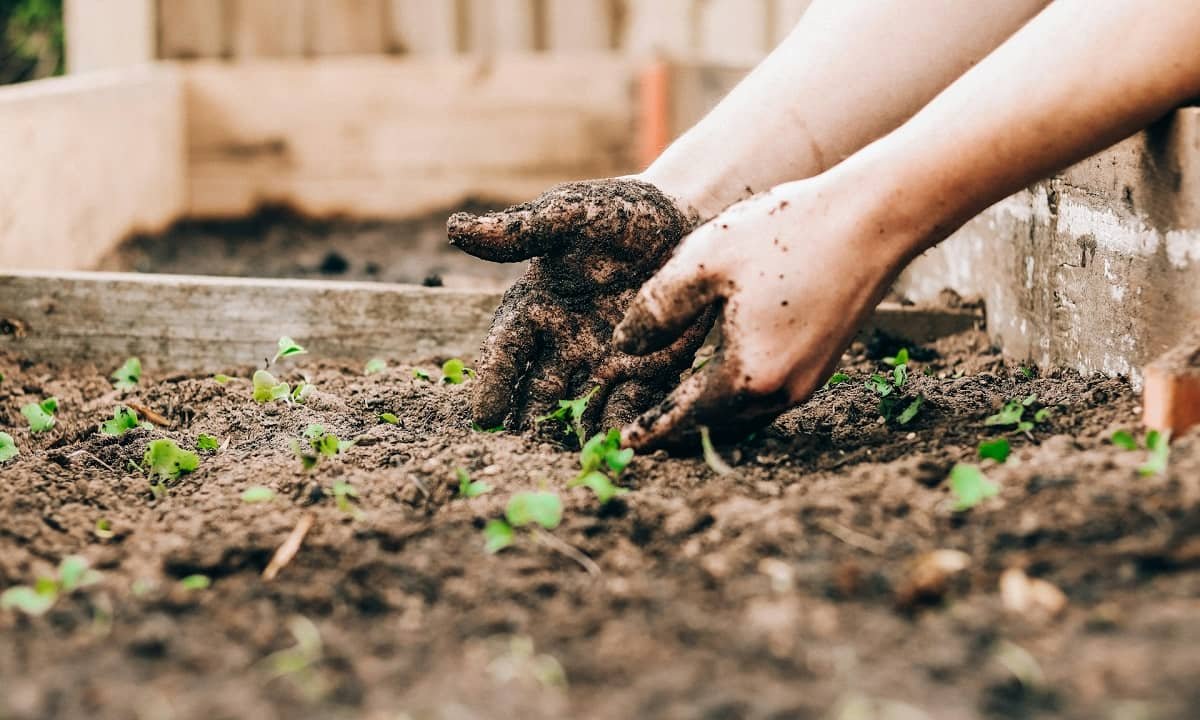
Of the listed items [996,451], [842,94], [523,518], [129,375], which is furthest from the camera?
[129,375]

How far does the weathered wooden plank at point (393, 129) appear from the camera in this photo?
4.15 meters

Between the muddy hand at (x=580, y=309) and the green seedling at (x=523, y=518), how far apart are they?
1.49ft

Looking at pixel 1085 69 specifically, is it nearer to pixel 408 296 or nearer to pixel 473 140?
pixel 408 296

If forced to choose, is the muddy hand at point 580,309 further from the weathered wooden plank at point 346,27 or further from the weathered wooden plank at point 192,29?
the weathered wooden plank at point 192,29

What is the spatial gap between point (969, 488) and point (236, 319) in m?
1.52

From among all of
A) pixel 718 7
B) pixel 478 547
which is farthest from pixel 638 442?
pixel 718 7

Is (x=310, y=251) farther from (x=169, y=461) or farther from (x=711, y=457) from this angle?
(x=711, y=457)

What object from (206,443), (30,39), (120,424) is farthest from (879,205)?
(30,39)

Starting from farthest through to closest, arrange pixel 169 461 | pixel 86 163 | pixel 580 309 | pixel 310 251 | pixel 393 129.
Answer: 1. pixel 393 129
2. pixel 310 251
3. pixel 86 163
4. pixel 580 309
5. pixel 169 461

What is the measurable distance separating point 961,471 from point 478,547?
483 mm

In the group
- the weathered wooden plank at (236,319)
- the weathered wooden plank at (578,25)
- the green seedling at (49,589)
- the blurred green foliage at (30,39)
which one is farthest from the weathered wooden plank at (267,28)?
the green seedling at (49,589)

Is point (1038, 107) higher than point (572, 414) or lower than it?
higher

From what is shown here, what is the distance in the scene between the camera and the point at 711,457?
140 centimetres

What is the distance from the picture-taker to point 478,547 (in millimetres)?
1158
